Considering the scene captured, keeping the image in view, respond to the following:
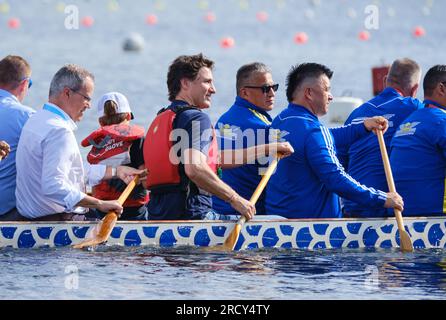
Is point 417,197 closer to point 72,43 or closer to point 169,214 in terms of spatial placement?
point 169,214

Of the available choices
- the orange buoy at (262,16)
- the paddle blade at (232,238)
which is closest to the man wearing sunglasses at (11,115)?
the paddle blade at (232,238)

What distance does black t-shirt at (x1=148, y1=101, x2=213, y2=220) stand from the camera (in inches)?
397

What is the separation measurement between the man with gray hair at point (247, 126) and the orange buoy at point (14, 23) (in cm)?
4840

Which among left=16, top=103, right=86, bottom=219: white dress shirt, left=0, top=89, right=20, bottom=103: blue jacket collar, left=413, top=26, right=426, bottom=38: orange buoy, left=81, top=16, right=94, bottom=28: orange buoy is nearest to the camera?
left=16, top=103, right=86, bottom=219: white dress shirt

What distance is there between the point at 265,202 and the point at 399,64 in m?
2.04

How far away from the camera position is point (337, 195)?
10.9m

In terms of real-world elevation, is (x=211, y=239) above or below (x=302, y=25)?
below

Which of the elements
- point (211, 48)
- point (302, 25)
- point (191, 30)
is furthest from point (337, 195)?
point (302, 25)

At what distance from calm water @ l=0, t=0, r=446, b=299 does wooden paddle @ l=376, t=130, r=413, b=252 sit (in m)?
0.13

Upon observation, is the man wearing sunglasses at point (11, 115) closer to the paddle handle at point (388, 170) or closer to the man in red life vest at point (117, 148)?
the man in red life vest at point (117, 148)

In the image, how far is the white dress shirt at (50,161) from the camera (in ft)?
32.9

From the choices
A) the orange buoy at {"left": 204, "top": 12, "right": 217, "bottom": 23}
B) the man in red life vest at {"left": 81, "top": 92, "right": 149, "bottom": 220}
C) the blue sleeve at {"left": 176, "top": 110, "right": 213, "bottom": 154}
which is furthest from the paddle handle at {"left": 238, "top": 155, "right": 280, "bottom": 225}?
the orange buoy at {"left": 204, "top": 12, "right": 217, "bottom": 23}

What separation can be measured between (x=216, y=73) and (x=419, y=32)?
2270 cm

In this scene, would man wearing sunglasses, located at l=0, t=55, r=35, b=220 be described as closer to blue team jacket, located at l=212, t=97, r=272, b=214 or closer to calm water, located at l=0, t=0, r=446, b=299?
calm water, located at l=0, t=0, r=446, b=299
